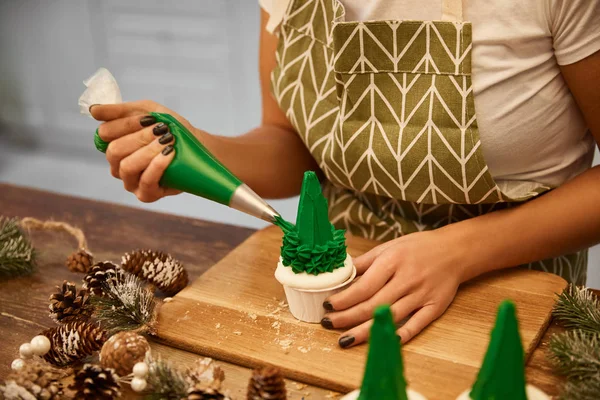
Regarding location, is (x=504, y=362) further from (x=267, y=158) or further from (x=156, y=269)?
(x=267, y=158)

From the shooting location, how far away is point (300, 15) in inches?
43.4

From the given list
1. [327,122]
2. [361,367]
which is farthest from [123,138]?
[361,367]

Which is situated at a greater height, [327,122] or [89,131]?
[327,122]

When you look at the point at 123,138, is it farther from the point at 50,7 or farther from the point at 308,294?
the point at 50,7

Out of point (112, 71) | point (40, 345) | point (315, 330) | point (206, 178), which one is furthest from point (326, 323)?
point (112, 71)

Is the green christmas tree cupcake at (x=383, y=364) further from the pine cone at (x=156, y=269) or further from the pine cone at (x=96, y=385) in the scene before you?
the pine cone at (x=156, y=269)

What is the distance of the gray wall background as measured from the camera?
3146 millimetres

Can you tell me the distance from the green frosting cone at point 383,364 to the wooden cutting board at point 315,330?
141 millimetres

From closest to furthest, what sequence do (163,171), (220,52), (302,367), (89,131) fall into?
1. (302,367)
2. (163,171)
3. (220,52)
4. (89,131)

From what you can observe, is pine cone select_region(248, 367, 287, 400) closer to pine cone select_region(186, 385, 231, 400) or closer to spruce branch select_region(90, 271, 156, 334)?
pine cone select_region(186, 385, 231, 400)

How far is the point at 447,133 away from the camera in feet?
3.10

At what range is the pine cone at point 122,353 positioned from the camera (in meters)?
0.78

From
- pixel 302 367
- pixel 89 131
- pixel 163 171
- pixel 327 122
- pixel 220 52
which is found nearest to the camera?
pixel 302 367

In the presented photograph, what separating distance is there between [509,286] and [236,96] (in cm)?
240
